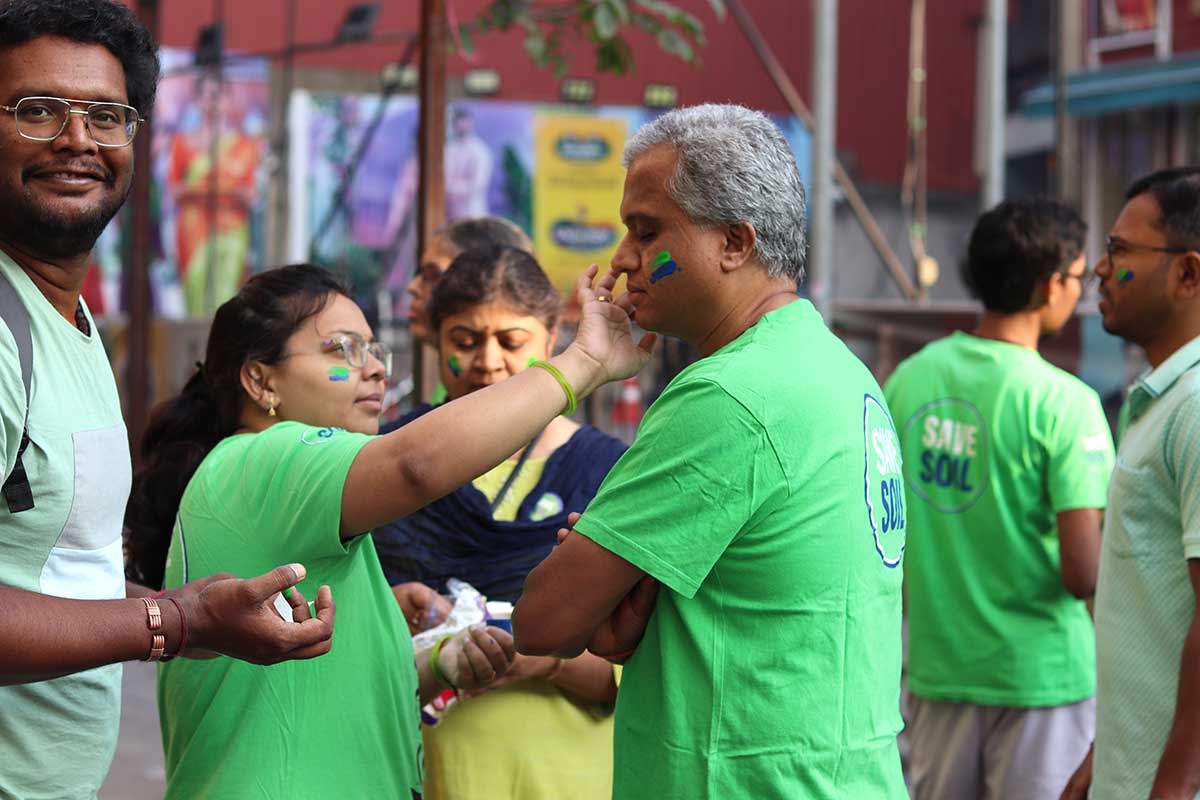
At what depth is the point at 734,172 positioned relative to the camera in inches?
81.0

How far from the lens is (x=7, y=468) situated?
70.6 inches

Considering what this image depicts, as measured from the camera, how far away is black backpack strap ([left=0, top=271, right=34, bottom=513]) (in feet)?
5.96

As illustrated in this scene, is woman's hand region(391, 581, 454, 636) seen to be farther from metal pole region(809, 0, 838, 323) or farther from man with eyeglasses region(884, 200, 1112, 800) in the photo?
metal pole region(809, 0, 838, 323)

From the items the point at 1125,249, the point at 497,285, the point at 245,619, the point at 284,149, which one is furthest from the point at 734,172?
the point at 284,149

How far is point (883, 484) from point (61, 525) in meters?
1.18

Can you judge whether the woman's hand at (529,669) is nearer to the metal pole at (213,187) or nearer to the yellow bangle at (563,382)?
the yellow bangle at (563,382)

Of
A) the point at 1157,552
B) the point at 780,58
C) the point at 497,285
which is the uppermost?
the point at 780,58

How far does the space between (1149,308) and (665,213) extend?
1.37 m

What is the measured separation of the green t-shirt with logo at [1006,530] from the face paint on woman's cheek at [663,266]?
76.9 inches

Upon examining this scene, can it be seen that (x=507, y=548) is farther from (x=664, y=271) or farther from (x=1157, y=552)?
(x=1157, y=552)

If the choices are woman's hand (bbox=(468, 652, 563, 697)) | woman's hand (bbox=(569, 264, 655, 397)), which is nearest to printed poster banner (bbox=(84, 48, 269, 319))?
woman's hand (bbox=(468, 652, 563, 697))

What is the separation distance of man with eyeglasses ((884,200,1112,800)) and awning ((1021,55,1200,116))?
10936 millimetres

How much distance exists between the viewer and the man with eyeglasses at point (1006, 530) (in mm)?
3730

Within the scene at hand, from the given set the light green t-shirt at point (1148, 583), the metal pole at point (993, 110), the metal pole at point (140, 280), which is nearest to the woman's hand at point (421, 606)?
the light green t-shirt at point (1148, 583)
